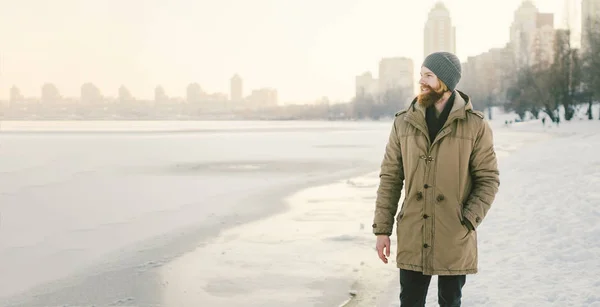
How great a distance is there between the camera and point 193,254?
8367 millimetres

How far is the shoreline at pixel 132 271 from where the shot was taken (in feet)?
20.7

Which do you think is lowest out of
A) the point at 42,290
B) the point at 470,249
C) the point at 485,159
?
the point at 42,290

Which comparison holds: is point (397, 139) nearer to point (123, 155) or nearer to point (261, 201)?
point (261, 201)

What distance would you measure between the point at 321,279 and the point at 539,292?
8.17ft

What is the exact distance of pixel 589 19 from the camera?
61375mm

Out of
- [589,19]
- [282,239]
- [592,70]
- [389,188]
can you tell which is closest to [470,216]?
[389,188]

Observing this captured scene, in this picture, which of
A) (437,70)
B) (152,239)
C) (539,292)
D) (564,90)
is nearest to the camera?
(437,70)

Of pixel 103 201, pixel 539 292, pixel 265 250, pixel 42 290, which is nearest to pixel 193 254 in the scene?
pixel 265 250

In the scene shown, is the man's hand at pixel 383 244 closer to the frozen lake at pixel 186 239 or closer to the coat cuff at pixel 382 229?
the coat cuff at pixel 382 229

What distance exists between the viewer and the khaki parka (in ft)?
9.95

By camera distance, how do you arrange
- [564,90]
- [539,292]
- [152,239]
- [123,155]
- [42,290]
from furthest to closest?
[564,90] → [123,155] → [152,239] → [42,290] → [539,292]

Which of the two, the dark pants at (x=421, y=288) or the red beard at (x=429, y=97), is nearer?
the red beard at (x=429, y=97)

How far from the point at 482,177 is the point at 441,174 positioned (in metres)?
0.26

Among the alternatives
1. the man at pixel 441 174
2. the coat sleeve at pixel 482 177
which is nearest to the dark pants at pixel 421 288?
the man at pixel 441 174
